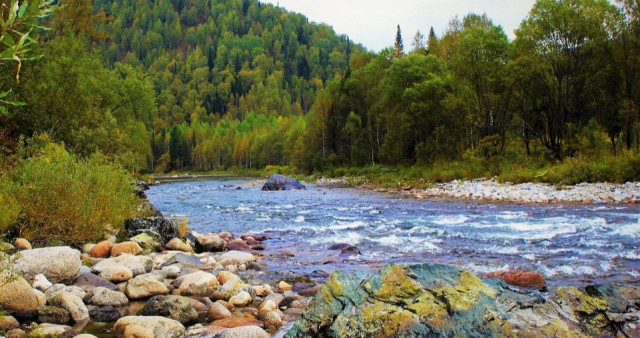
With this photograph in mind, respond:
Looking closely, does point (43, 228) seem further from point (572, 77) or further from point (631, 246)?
point (572, 77)

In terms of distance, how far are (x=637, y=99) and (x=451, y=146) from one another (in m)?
14.9

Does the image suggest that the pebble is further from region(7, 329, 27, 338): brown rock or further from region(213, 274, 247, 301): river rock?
region(7, 329, 27, 338): brown rock

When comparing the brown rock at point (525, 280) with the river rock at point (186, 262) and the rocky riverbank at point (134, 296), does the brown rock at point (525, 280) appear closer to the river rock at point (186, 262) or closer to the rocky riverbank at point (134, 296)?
the rocky riverbank at point (134, 296)

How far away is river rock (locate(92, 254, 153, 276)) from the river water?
267 centimetres

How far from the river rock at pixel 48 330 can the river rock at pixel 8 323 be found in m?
0.21

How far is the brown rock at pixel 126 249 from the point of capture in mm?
10027

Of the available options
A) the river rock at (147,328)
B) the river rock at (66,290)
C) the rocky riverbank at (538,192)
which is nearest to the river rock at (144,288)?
the river rock at (66,290)

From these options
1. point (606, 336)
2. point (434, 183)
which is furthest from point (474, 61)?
point (606, 336)

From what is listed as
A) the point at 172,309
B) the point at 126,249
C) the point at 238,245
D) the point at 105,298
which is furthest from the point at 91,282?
the point at 238,245

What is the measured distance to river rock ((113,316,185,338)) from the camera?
546 cm

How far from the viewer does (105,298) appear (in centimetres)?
688

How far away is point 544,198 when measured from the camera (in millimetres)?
21172

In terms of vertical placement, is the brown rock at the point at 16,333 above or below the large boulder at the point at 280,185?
above

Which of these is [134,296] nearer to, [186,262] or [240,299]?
[240,299]
